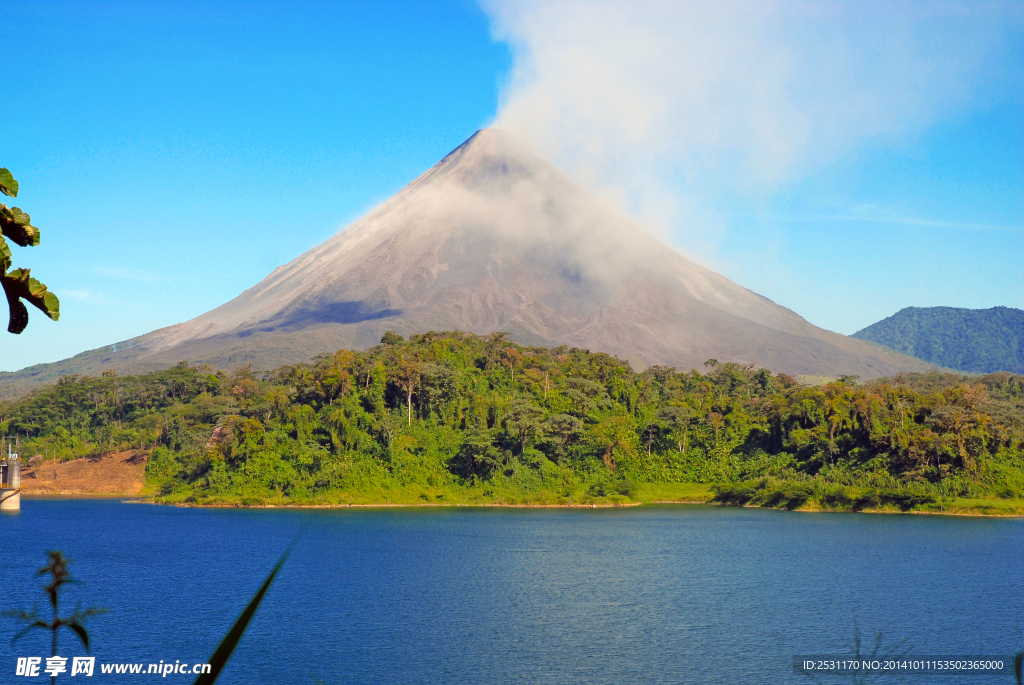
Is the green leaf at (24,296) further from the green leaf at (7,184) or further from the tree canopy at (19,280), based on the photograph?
the green leaf at (7,184)

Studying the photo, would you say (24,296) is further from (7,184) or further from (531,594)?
(531,594)

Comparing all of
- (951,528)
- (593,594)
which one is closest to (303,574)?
(593,594)

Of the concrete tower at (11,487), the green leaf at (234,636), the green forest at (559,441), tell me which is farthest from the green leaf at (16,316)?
the concrete tower at (11,487)

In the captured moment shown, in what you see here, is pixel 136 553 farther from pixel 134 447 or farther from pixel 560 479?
pixel 134 447

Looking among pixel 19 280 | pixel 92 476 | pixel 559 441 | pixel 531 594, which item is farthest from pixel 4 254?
pixel 92 476

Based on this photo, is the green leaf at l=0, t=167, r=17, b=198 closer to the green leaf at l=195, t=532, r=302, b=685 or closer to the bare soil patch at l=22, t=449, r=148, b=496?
the green leaf at l=195, t=532, r=302, b=685

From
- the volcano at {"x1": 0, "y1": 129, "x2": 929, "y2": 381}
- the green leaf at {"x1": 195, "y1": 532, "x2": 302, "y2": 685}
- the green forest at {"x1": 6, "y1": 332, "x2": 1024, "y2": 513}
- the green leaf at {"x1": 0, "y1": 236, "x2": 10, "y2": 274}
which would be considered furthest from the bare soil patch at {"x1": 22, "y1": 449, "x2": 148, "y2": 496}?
the green leaf at {"x1": 195, "y1": 532, "x2": 302, "y2": 685}
